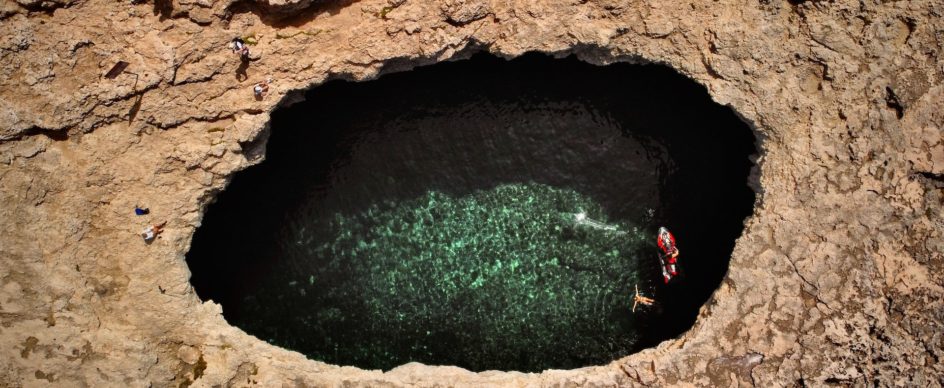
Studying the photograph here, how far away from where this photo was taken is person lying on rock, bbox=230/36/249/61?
29.3ft

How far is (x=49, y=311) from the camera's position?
881cm

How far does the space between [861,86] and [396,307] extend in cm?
762

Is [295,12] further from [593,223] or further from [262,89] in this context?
[593,223]

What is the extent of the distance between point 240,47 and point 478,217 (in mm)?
4621

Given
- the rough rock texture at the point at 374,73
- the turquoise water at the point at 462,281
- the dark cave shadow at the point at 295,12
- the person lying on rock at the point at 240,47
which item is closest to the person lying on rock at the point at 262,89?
the rough rock texture at the point at 374,73

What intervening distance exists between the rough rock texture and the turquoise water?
1834mm

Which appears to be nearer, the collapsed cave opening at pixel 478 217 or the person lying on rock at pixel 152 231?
the person lying on rock at pixel 152 231

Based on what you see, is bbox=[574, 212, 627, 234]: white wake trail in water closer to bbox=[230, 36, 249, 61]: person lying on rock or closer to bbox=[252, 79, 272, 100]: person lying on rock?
bbox=[252, 79, 272, 100]: person lying on rock

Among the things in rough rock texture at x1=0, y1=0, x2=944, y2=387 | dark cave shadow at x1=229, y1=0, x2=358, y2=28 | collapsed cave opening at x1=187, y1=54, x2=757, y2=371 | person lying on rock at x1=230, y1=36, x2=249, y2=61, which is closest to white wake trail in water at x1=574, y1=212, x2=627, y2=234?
collapsed cave opening at x1=187, y1=54, x2=757, y2=371

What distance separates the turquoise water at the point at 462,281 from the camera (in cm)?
1091

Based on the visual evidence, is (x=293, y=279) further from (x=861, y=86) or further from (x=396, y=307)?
(x=861, y=86)

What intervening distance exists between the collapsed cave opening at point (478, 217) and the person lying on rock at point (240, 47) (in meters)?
1.72

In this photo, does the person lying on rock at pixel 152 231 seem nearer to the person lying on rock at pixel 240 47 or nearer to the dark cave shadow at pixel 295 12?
the person lying on rock at pixel 240 47

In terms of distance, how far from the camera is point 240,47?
894cm
